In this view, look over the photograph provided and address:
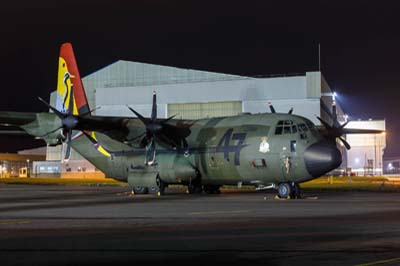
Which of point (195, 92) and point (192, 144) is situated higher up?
point (195, 92)

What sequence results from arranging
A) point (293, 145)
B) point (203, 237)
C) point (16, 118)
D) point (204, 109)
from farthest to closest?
point (204, 109) → point (16, 118) → point (293, 145) → point (203, 237)

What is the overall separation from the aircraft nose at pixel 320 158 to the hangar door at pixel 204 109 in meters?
48.9

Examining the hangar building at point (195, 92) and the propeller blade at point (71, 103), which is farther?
the hangar building at point (195, 92)

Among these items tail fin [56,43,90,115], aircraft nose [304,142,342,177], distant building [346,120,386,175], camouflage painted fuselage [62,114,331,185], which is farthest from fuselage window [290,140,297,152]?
distant building [346,120,386,175]

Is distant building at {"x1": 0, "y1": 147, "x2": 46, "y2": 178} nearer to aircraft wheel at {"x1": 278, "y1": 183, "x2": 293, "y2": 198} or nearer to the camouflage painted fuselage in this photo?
the camouflage painted fuselage

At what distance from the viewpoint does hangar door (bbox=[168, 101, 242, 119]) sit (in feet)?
254

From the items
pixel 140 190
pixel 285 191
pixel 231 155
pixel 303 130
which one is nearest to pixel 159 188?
pixel 140 190

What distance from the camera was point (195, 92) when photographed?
79625mm

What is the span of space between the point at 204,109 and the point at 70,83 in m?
40.5

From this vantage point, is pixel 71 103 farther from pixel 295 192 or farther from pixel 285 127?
pixel 295 192

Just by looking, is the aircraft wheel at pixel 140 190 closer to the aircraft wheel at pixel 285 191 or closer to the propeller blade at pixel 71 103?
the propeller blade at pixel 71 103

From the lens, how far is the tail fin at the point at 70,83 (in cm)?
3991

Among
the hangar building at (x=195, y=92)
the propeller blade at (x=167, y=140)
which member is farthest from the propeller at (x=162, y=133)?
the hangar building at (x=195, y=92)

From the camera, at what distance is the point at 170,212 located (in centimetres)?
2105
